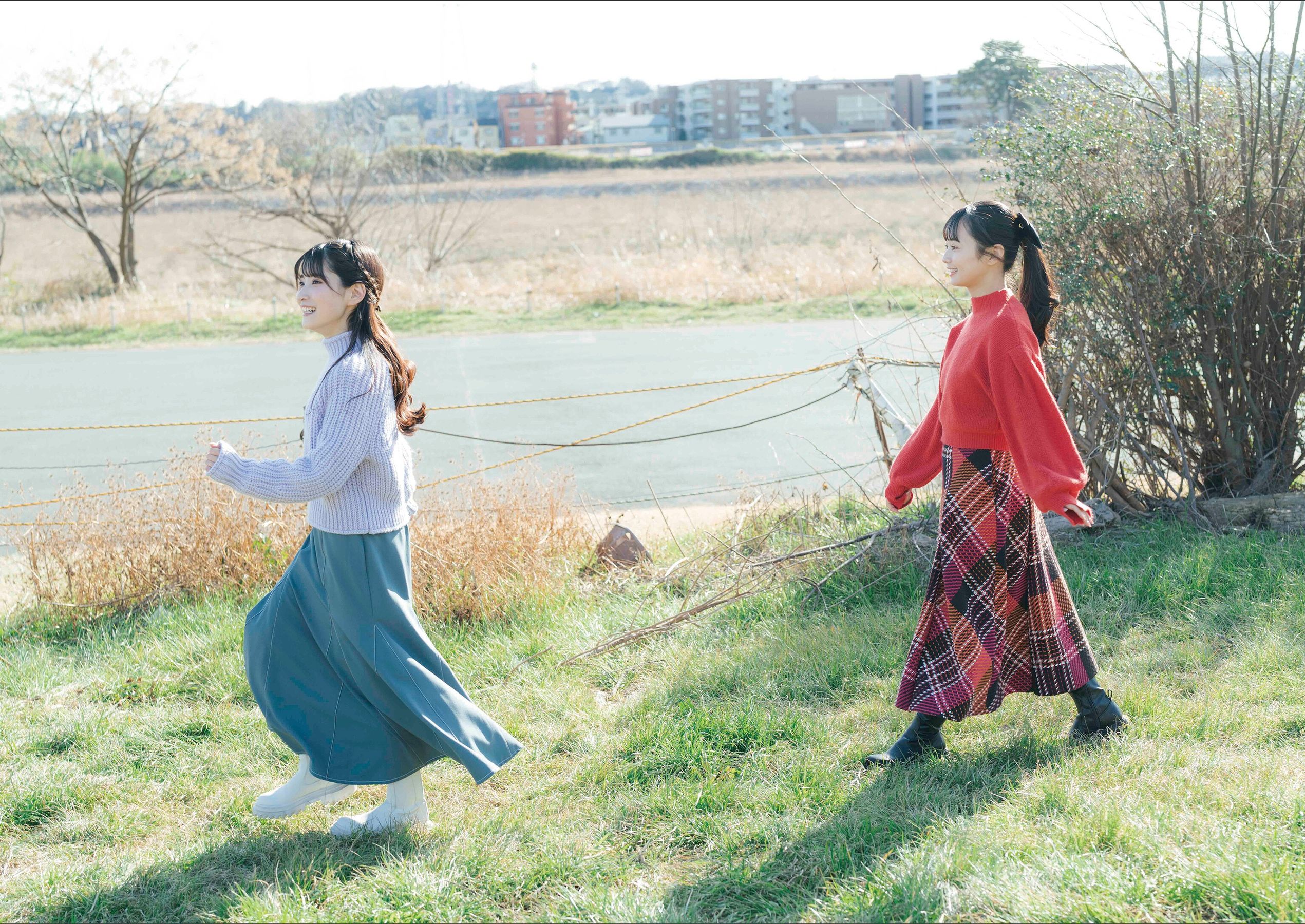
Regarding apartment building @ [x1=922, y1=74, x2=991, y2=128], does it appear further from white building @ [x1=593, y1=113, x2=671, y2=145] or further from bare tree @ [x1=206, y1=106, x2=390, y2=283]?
bare tree @ [x1=206, y1=106, x2=390, y2=283]

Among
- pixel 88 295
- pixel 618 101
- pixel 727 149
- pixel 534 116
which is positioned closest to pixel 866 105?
pixel 534 116

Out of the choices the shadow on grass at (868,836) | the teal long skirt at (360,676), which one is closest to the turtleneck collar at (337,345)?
the teal long skirt at (360,676)

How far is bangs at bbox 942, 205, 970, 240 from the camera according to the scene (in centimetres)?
340

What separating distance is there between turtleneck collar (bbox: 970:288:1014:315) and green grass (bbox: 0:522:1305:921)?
1316 millimetres

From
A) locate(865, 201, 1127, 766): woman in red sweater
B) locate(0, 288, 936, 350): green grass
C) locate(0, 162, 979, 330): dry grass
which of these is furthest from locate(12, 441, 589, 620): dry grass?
locate(0, 288, 936, 350): green grass

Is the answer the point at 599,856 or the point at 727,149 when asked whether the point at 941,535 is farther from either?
the point at 727,149

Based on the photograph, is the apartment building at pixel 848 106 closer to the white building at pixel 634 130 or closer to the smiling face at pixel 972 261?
the white building at pixel 634 130

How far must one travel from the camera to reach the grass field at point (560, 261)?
21125 millimetres

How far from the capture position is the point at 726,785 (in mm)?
3436

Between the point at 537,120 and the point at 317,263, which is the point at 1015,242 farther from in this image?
the point at 537,120

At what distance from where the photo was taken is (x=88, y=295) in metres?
24.3

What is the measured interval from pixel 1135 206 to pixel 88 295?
23.4 meters

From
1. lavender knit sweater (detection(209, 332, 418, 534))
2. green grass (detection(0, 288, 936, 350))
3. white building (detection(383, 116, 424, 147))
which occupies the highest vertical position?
white building (detection(383, 116, 424, 147))

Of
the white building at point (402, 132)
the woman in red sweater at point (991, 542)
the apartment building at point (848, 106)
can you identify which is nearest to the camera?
the woman in red sweater at point (991, 542)
